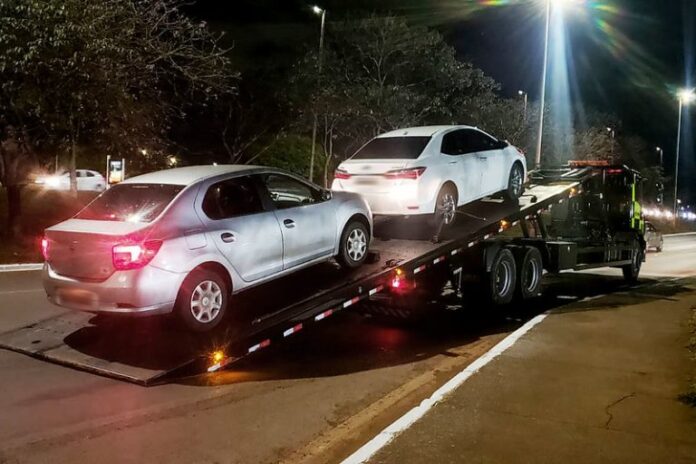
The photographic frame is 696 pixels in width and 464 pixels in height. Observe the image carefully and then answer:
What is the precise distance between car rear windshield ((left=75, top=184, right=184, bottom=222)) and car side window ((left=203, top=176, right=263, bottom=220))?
339 millimetres

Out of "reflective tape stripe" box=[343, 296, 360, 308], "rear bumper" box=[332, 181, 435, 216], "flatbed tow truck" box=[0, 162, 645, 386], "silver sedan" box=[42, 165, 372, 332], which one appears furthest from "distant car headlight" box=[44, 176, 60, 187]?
"reflective tape stripe" box=[343, 296, 360, 308]

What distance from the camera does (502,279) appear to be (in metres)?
11.2

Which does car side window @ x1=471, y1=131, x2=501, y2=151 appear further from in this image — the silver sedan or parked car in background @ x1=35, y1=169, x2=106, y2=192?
parked car in background @ x1=35, y1=169, x2=106, y2=192

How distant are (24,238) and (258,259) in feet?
38.9

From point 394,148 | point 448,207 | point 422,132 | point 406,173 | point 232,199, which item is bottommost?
point 448,207

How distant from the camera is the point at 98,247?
6070 mm

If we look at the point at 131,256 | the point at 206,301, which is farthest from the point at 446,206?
the point at 131,256

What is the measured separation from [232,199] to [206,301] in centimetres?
117

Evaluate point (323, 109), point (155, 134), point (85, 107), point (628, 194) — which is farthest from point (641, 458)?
point (323, 109)

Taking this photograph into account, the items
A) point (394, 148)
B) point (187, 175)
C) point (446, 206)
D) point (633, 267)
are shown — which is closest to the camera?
point (187, 175)

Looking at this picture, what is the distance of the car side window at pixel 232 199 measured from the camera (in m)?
6.71

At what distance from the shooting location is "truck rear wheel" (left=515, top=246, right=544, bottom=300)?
11.5 meters

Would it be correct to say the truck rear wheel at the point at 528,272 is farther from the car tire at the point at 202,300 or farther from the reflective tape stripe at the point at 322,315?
the car tire at the point at 202,300

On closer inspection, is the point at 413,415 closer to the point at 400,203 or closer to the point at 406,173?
the point at 400,203
